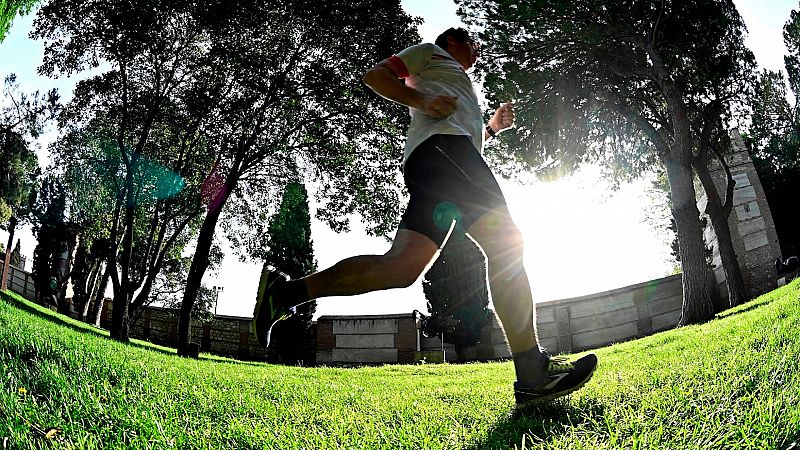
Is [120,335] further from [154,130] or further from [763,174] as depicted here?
[763,174]

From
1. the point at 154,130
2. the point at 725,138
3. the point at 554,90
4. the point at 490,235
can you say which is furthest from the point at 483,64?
the point at 490,235

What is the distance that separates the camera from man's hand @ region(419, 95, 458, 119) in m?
2.58

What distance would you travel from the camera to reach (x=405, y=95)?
2.63 m

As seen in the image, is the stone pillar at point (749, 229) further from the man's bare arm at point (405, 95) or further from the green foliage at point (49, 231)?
the green foliage at point (49, 231)

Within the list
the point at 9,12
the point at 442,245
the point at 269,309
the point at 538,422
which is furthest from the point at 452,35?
the point at 9,12

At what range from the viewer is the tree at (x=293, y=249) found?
19.6m

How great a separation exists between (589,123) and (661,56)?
95.3 inches

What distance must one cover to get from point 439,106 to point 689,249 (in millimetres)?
11236

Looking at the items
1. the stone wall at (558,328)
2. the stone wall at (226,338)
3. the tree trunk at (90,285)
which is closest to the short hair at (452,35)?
the stone wall at (558,328)

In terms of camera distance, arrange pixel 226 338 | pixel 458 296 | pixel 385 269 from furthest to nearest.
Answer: pixel 226 338 → pixel 458 296 → pixel 385 269

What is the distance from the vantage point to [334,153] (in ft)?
51.2

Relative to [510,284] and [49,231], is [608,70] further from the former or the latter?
[49,231]

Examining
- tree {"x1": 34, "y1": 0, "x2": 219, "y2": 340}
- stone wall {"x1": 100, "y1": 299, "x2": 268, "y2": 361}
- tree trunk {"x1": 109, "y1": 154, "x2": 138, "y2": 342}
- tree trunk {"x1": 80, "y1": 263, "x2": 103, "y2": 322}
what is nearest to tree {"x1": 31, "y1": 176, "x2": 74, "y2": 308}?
tree trunk {"x1": 80, "y1": 263, "x2": 103, "y2": 322}

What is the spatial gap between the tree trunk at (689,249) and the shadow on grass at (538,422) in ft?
32.8
